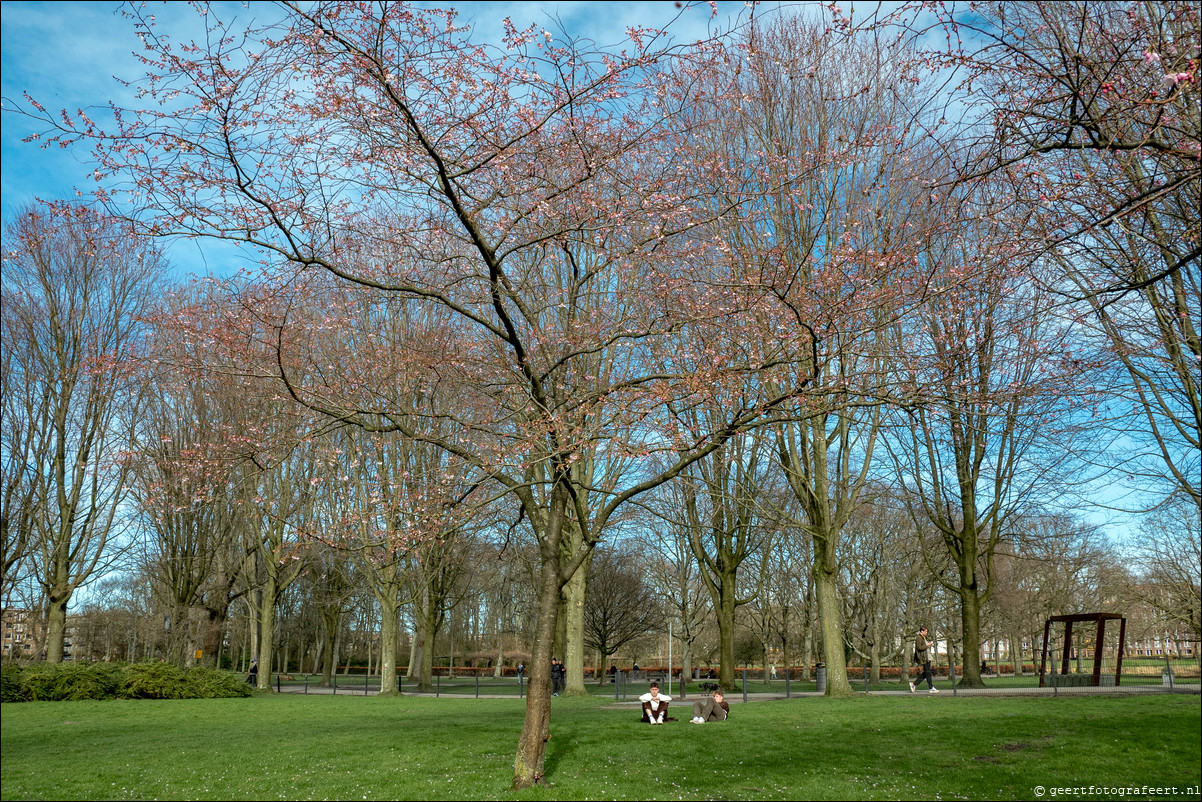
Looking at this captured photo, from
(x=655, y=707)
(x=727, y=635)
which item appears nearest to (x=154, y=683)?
(x=655, y=707)

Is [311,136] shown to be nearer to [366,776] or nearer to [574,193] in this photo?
[574,193]

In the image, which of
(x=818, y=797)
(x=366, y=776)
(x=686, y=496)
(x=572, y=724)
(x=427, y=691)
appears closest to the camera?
(x=818, y=797)

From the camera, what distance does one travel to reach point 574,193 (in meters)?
9.75

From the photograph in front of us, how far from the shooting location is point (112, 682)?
21875 mm

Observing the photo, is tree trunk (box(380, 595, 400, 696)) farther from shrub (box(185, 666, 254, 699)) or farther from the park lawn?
the park lawn

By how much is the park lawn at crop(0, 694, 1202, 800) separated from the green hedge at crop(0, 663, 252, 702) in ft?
18.3

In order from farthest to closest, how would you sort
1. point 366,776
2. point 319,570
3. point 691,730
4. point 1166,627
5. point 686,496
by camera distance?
point 1166,627 < point 319,570 < point 686,496 < point 691,730 < point 366,776

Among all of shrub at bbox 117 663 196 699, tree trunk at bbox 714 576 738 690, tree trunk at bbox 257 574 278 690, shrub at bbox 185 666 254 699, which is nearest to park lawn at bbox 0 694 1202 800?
shrub at bbox 117 663 196 699

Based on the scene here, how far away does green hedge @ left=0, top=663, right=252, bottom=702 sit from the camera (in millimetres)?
20328

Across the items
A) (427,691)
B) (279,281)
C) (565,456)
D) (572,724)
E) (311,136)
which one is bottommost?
(427,691)

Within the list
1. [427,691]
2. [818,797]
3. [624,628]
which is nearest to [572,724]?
[818,797]

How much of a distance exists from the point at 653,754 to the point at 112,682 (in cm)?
1800

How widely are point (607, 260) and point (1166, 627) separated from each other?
45507mm

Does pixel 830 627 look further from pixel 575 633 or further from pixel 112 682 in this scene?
pixel 112 682
